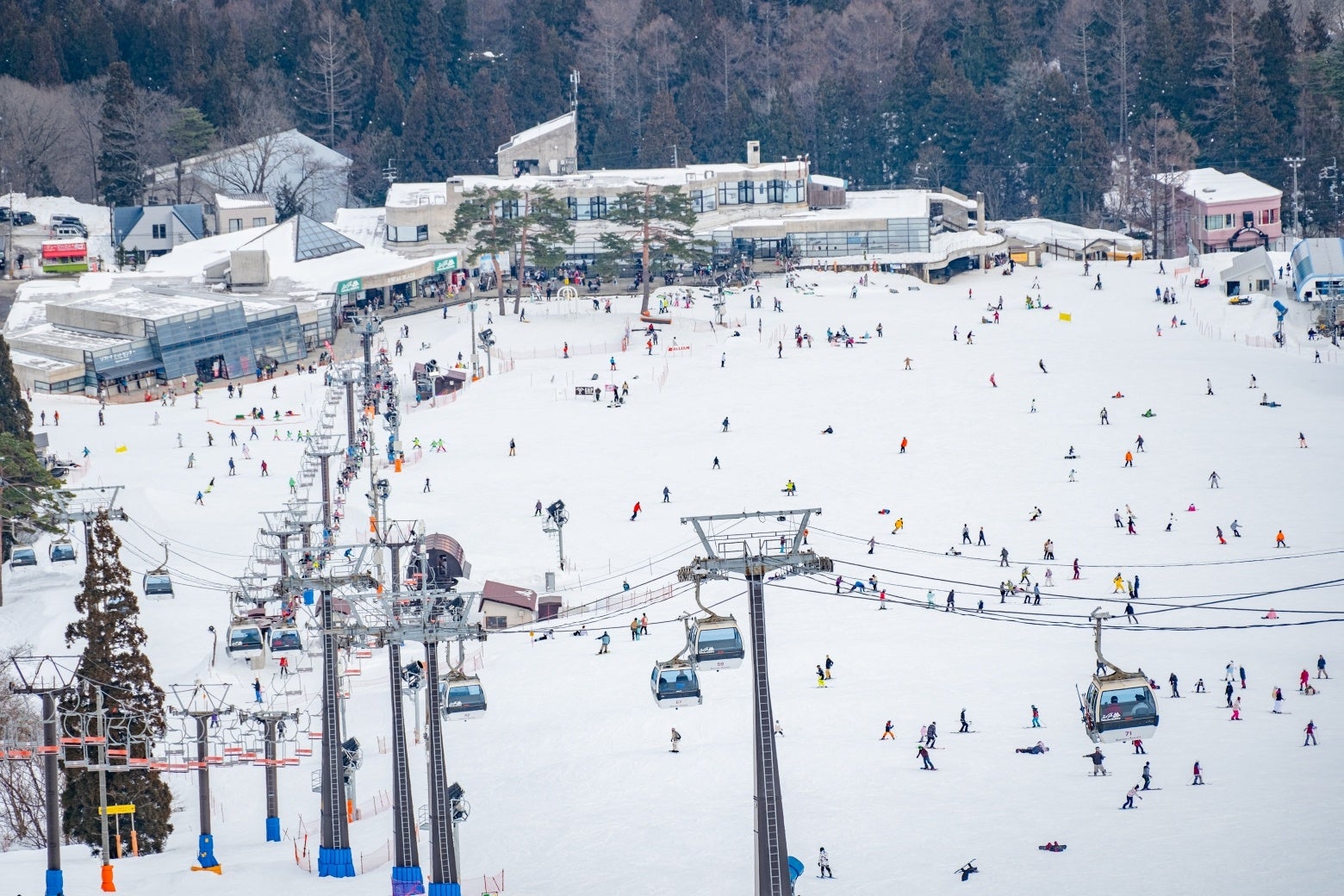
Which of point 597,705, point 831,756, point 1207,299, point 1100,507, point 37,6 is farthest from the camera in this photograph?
point 37,6

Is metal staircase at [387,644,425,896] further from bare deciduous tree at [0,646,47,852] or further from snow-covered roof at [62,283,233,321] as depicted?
snow-covered roof at [62,283,233,321]

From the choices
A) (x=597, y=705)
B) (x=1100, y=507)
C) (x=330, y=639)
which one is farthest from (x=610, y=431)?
(x=330, y=639)

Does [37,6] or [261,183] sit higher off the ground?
[37,6]

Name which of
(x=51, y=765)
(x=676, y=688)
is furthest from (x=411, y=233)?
(x=676, y=688)

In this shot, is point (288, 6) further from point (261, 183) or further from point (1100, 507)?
point (1100, 507)

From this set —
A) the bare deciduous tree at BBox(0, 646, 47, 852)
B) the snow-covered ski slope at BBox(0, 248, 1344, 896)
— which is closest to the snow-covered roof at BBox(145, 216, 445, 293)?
the snow-covered ski slope at BBox(0, 248, 1344, 896)

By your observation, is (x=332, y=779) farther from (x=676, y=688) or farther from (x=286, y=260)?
(x=286, y=260)
